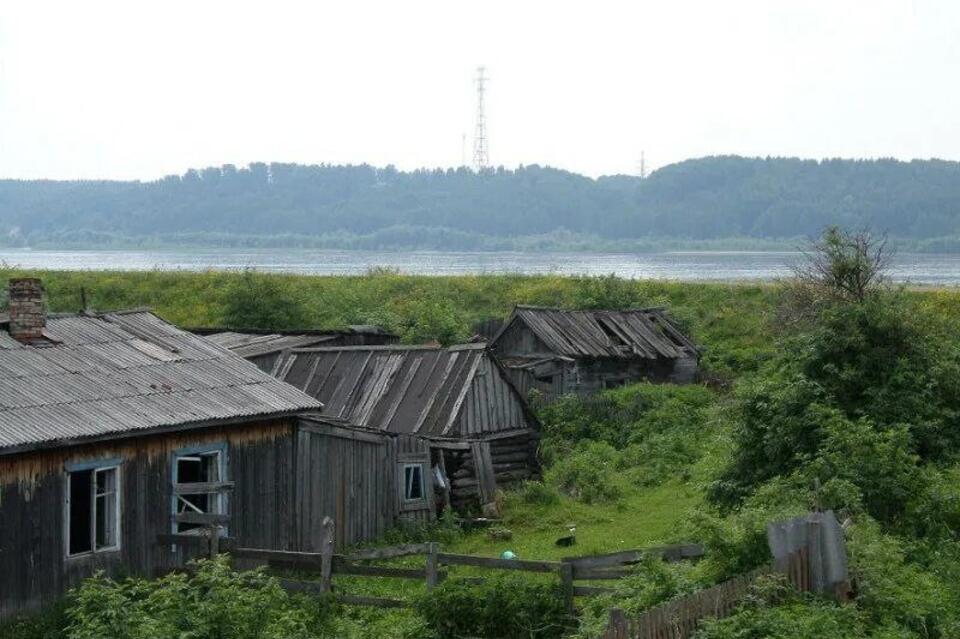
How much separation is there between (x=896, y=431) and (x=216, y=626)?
11.0 m

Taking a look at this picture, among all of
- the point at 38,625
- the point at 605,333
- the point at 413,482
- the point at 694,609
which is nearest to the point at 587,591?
the point at 694,609

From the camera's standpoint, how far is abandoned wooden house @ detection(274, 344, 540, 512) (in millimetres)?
29469

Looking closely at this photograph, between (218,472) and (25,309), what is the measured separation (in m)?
4.27

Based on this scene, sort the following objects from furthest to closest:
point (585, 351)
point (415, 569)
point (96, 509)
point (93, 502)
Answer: point (585, 351) → point (96, 509) → point (93, 502) → point (415, 569)

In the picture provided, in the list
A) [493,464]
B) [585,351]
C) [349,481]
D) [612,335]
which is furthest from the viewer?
[612,335]

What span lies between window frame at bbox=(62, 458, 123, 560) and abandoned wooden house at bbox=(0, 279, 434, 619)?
0.07ft

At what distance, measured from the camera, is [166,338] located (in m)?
25.8

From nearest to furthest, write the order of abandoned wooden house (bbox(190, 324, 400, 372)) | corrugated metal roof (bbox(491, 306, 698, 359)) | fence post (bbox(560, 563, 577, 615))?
fence post (bbox(560, 563, 577, 615)) → abandoned wooden house (bbox(190, 324, 400, 372)) → corrugated metal roof (bbox(491, 306, 698, 359))

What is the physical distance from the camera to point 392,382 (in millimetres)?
31406

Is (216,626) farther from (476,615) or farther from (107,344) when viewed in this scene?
(107,344)

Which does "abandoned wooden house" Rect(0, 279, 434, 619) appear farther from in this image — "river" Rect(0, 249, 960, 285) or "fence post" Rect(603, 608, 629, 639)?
"river" Rect(0, 249, 960, 285)

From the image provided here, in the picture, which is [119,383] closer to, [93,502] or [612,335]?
[93,502]

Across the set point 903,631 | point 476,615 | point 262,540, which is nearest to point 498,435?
point 262,540

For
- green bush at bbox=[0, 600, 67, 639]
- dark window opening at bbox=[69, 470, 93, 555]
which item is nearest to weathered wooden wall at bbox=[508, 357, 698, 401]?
dark window opening at bbox=[69, 470, 93, 555]
